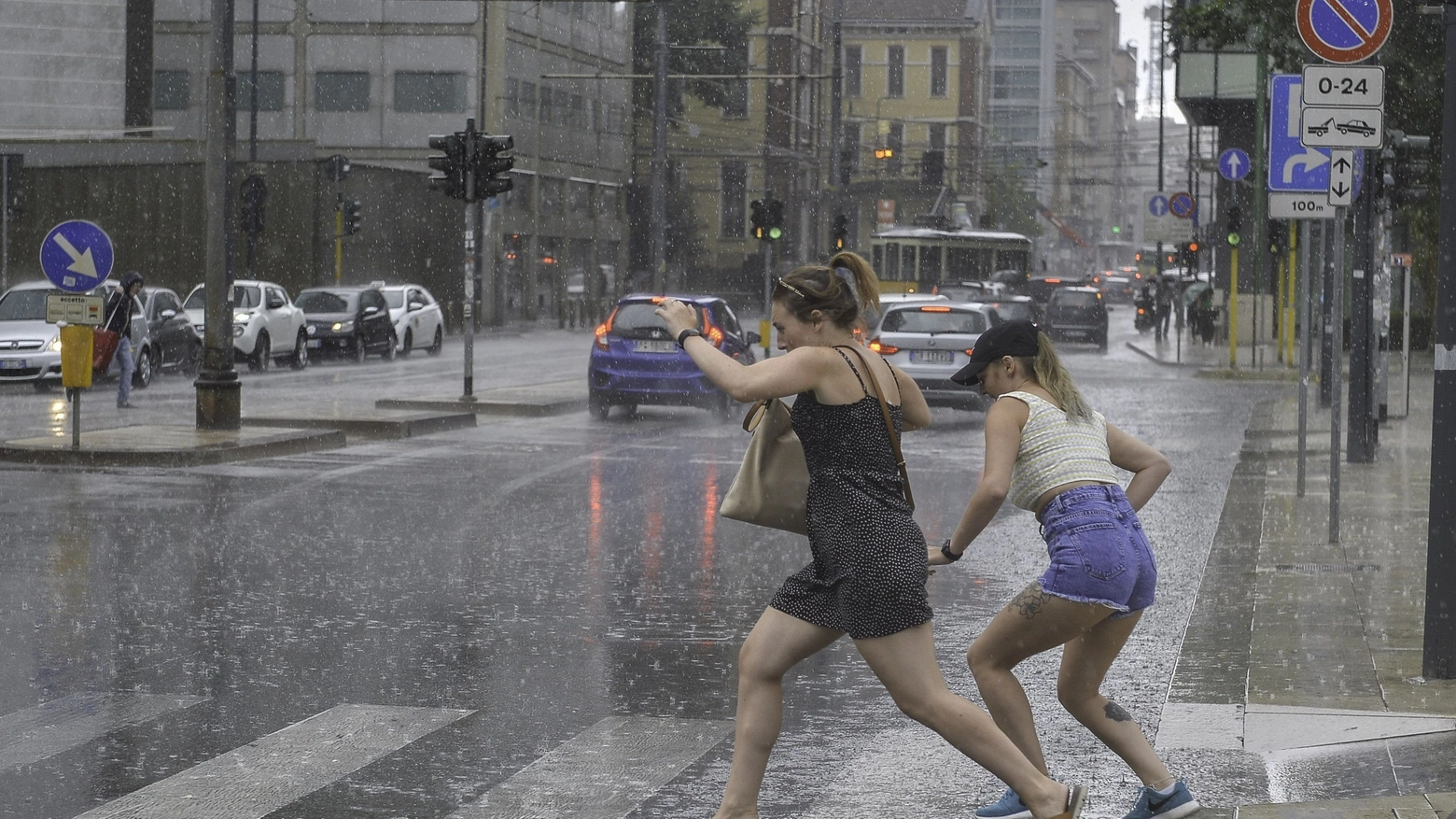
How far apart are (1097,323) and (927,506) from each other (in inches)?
1434

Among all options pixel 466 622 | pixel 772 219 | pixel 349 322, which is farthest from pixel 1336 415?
pixel 349 322

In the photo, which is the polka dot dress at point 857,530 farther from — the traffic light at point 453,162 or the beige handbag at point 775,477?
the traffic light at point 453,162

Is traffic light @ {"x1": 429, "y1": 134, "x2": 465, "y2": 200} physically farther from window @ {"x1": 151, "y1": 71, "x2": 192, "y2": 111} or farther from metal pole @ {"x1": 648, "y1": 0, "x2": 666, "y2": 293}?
window @ {"x1": 151, "y1": 71, "x2": 192, "y2": 111}

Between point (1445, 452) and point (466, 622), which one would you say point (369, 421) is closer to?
point (466, 622)

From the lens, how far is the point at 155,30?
63.9m

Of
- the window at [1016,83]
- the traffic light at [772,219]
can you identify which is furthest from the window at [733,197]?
the traffic light at [772,219]

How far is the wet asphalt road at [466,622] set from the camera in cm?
651

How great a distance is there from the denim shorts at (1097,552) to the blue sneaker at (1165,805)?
1.94 feet

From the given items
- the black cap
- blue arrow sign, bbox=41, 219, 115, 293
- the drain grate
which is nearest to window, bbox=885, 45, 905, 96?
blue arrow sign, bbox=41, 219, 115, 293

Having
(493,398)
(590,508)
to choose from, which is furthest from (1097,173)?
(590,508)

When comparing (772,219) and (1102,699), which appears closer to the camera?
(1102,699)

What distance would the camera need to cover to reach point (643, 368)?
23.8m

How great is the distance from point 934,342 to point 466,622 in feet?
53.2

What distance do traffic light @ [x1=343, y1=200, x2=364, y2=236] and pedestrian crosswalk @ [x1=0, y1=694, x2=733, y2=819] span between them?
4266 centimetres
